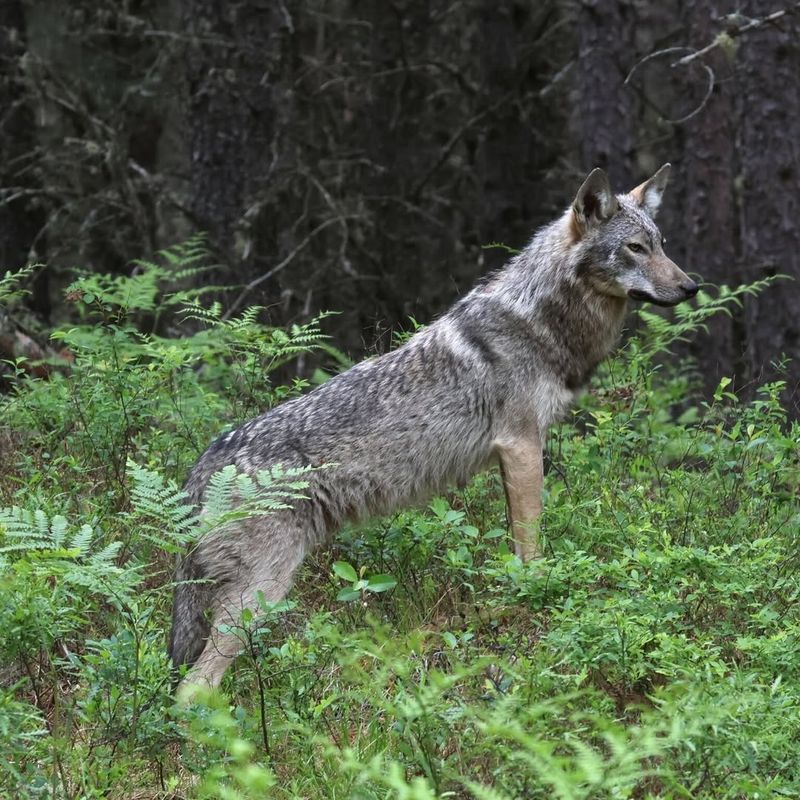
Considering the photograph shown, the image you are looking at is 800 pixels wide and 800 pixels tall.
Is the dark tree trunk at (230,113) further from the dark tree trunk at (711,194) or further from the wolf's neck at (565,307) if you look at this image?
the dark tree trunk at (711,194)

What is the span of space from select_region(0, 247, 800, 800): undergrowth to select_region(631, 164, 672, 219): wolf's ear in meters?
1.47

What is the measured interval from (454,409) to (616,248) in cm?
158

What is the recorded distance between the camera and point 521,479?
6.92 metres

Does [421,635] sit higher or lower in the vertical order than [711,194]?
lower

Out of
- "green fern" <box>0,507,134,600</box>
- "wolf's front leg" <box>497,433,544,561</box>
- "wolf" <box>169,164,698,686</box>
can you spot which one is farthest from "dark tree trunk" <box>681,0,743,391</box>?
"green fern" <box>0,507,134,600</box>

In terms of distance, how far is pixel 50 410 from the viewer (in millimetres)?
8406

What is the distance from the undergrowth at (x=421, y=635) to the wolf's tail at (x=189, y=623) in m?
0.14

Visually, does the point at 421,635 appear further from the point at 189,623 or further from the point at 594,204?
the point at 594,204

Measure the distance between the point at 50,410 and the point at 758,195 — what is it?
7187mm

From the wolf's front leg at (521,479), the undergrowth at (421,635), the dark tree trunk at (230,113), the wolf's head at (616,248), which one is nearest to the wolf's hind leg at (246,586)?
the undergrowth at (421,635)

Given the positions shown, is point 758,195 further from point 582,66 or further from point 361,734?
point 361,734

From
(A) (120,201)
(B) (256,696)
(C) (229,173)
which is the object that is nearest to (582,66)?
(C) (229,173)

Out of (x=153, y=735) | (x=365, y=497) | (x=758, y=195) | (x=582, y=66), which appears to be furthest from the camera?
(x=582, y=66)

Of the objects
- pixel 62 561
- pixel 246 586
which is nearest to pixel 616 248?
pixel 246 586
